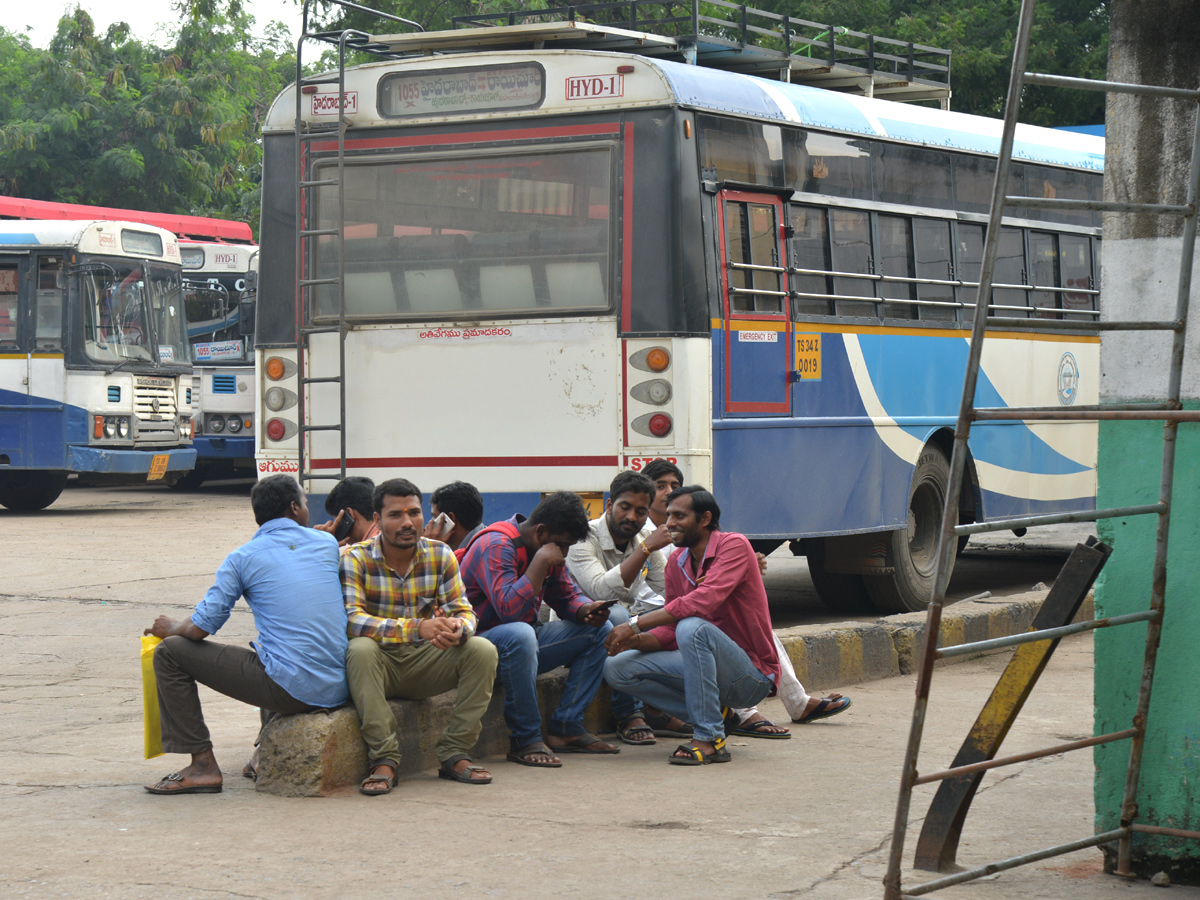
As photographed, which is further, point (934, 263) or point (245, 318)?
point (245, 318)

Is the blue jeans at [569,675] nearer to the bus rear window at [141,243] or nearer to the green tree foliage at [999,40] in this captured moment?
the bus rear window at [141,243]

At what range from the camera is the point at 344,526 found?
7.10m

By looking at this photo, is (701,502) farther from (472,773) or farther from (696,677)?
(472,773)

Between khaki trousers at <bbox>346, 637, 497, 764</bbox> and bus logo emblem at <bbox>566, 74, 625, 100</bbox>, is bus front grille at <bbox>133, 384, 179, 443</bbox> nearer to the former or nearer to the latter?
bus logo emblem at <bbox>566, 74, 625, 100</bbox>

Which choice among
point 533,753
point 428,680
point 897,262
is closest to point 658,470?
point 533,753

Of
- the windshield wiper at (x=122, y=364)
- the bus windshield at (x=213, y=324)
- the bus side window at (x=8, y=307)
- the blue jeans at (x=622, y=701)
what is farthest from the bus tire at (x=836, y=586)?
the bus windshield at (x=213, y=324)

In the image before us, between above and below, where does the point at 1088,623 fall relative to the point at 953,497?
below

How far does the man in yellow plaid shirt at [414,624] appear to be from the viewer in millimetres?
6035

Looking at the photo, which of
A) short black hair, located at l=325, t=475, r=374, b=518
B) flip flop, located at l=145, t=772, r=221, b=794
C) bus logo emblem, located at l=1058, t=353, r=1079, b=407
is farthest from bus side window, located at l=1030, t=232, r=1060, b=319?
flip flop, located at l=145, t=772, r=221, b=794

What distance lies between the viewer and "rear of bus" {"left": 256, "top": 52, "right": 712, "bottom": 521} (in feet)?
30.1

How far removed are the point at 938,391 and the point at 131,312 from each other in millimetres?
11922

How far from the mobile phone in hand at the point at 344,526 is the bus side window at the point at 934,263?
17.2 ft

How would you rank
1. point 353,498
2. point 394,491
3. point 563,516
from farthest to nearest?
point 353,498 → point 563,516 → point 394,491

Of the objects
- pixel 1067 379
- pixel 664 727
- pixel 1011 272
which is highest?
pixel 1011 272
